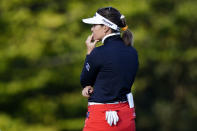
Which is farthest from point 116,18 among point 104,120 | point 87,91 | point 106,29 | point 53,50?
point 53,50

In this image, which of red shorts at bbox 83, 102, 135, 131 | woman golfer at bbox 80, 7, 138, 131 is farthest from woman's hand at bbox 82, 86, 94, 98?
red shorts at bbox 83, 102, 135, 131

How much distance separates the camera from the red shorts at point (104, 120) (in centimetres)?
520

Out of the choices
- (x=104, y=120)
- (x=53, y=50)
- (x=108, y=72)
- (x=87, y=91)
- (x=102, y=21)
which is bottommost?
(x=104, y=120)

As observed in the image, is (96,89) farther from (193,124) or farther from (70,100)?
(193,124)

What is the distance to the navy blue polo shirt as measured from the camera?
5.14 meters

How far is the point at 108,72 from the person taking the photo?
5.16 metres

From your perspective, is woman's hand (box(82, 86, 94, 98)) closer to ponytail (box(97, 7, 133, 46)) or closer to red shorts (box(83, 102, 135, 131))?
red shorts (box(83, 102, 135, 131))

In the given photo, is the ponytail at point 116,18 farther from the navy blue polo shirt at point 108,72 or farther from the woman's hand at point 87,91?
the woman's hand at point 87,91

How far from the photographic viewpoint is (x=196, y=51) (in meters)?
25.2

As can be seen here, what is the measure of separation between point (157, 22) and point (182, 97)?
4360 mm

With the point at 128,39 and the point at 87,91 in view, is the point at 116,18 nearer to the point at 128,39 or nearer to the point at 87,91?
the point at 128,39

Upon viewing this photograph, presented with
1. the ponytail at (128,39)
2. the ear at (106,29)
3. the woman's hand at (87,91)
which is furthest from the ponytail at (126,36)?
the woman's hand at (87,91)

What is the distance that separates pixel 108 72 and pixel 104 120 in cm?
39

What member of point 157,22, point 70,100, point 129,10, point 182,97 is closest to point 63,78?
point 70,100
